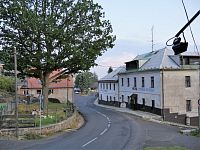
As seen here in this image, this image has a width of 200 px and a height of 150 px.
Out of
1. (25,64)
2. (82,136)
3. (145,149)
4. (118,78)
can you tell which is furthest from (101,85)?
(145,149)

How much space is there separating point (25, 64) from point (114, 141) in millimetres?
20454

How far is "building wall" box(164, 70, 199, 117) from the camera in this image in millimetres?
49081

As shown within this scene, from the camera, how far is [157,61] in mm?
52688

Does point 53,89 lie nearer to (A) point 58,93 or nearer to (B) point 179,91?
(A) point 58,93

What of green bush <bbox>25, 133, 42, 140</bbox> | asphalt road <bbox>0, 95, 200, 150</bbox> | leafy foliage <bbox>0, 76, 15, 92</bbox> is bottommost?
asphalt road <bbox>0, 95, 200, 150</bbox>

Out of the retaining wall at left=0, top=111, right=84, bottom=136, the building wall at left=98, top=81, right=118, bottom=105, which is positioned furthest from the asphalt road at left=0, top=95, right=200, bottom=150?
the building wall at left=98, top=81, right=118, bottom=105

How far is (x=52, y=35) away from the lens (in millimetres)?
42000

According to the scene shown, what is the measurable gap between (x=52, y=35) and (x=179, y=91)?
59.8ft

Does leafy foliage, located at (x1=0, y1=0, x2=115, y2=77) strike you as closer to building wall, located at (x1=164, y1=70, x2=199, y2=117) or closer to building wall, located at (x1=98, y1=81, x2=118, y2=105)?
building wall, located at (x1=164, y1=70, x2=199, y2=117)

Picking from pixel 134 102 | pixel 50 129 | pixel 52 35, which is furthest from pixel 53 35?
pixel 134 102

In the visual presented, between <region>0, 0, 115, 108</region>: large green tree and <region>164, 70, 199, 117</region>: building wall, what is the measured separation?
31.2 ft

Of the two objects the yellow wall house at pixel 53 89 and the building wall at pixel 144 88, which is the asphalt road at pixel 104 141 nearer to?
the building wall at pixel 144 88

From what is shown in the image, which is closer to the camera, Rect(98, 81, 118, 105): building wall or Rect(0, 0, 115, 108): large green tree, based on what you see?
Rect(0, 0, 115, 108): large green tree

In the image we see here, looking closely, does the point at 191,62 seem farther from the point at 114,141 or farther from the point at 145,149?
the point at 145,149
